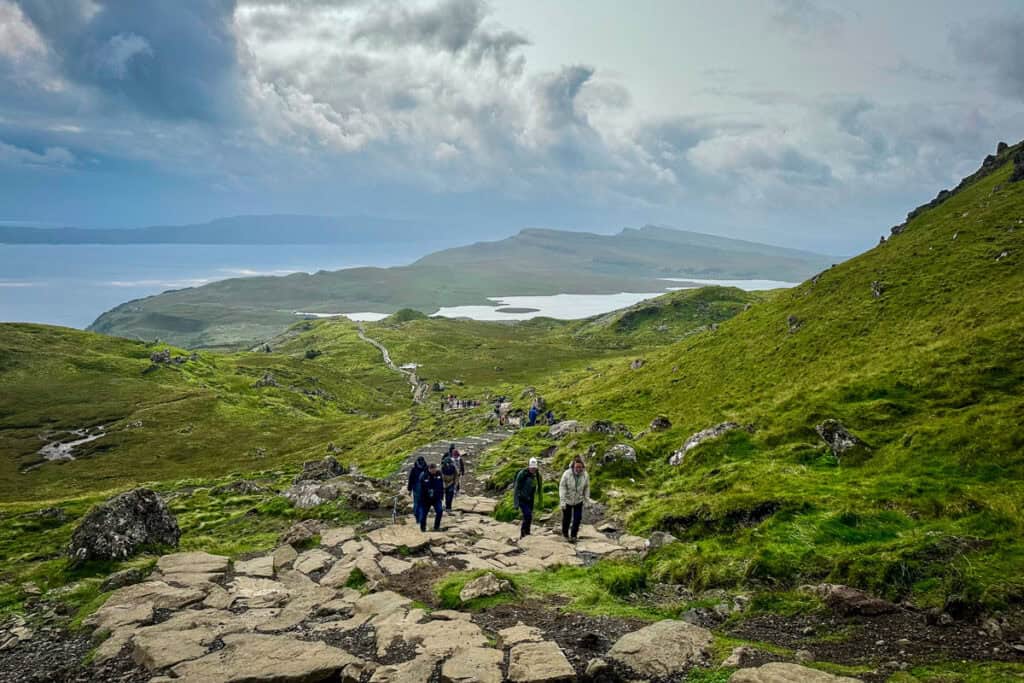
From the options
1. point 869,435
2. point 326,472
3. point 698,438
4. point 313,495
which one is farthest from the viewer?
point 326,472

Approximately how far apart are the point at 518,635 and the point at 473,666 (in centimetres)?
181

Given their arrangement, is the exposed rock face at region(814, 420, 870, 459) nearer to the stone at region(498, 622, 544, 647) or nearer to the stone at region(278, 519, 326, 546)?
the stone at region(498, 622, 544, 647)

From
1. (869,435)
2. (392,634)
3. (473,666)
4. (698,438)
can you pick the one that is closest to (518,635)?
(473,666)

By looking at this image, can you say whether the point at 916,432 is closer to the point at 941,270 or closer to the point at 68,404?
the point at 941,270

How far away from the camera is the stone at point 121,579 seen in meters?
19.6

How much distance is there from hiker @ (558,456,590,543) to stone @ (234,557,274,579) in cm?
1218

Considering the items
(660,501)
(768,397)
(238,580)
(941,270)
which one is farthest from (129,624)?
(941,270)

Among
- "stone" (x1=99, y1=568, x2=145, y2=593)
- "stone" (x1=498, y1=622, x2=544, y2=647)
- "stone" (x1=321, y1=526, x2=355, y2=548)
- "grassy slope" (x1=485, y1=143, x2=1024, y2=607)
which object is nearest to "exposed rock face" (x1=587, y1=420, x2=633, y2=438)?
"grassy slope" (x1=485, y1=143, x2=1024, y2=607)

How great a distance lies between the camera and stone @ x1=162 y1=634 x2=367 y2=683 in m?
12.3

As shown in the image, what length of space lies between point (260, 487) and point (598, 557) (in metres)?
37.9

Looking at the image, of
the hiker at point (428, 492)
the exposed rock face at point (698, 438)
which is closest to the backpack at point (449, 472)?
the hiker at point (428, 492)

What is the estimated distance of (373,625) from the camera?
15.4m

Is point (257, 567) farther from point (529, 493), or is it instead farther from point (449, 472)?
point (529, 493)

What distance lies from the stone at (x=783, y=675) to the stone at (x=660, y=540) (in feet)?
33.4
